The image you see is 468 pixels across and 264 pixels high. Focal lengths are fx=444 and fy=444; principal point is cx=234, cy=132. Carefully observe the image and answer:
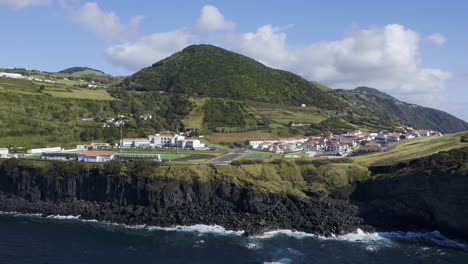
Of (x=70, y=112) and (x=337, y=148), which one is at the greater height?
(x=70, y=112)

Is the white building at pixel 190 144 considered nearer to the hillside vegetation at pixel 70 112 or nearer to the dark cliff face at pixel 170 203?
the hillside vegetation at pixel 70 112

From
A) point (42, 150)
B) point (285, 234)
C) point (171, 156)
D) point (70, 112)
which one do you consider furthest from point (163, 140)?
point (285, 234)

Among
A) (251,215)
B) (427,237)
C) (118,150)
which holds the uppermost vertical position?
(118,150)

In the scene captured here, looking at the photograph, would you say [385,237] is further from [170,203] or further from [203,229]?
[170,203]

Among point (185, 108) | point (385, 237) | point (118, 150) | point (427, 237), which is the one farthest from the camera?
point (185, 108)

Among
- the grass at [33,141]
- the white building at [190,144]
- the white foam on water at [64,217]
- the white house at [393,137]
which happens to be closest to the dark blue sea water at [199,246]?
the white foam on water at [64,217]

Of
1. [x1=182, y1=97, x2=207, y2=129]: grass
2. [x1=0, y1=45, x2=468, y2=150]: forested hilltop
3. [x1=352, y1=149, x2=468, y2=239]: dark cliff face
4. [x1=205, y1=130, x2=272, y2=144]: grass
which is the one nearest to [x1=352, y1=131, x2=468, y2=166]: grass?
[x1=352, y1=149, x2=468, y2=239]: dark cliff face

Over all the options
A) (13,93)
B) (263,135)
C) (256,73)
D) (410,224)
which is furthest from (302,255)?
(256,73)

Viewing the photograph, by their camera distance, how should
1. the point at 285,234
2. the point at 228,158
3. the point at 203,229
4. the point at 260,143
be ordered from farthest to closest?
the point at 260,143 → the point at 228,158 → the point at 203,229 → the point at 285,234

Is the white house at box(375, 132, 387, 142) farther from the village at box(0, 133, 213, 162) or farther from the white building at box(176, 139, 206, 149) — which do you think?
the white building at box(176, 139, 206, 149)
